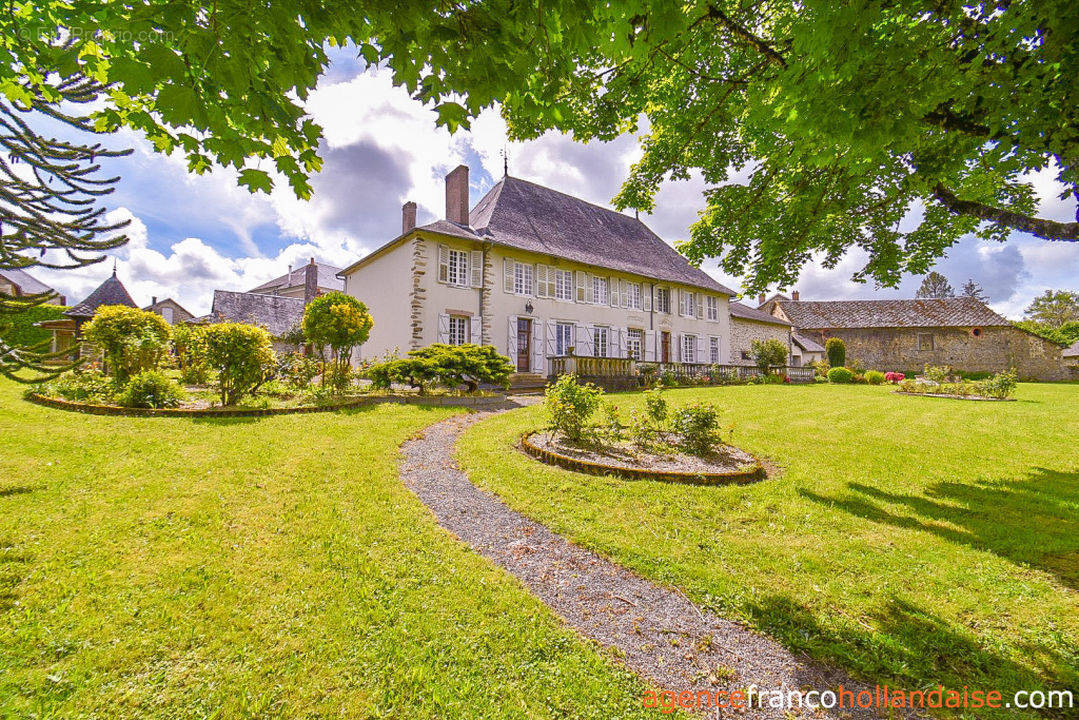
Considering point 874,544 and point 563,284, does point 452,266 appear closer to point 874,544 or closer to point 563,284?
point 563,284

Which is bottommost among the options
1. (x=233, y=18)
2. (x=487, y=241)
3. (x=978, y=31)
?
(x=233, y=18)

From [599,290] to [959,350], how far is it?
2991 centimetres

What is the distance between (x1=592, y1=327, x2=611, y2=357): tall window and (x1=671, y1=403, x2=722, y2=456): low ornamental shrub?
44.0ft

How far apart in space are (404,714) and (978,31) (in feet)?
19.2

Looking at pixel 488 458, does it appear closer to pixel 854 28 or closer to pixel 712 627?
pixel 712 627

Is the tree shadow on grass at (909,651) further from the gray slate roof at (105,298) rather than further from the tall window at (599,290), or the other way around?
the gray slate roof at (105,298)

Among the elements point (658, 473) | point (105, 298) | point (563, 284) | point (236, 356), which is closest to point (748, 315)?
point (563, 284)

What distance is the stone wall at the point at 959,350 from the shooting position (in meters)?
28.2

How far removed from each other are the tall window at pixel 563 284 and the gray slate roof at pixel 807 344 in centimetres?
2338

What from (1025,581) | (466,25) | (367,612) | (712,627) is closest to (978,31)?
(466,25)

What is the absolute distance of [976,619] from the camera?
264cm

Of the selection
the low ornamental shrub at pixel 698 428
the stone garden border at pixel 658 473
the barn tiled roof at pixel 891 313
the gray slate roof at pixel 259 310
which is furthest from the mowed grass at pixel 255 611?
the barn tiled roof at pixel 891 313

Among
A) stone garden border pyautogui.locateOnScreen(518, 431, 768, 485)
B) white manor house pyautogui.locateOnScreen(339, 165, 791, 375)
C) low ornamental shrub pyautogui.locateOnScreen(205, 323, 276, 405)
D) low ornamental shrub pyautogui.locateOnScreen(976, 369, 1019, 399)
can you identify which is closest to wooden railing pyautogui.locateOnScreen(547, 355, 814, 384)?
white manor house pyautogui.locateOnScreen(339, 165, 791, 375)

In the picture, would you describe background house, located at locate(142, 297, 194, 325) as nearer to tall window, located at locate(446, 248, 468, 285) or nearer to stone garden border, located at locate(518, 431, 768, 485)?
tall window, located at locate(446, 248, 468, 285)
